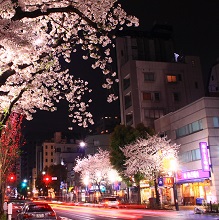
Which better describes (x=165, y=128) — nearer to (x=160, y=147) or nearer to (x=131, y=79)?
(x=160, y=147)

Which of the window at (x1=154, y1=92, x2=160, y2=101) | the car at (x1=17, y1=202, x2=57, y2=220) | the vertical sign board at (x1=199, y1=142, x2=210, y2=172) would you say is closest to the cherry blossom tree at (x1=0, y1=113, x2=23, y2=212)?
the car at (x1=17, y1=202, x2=57, y2=220)

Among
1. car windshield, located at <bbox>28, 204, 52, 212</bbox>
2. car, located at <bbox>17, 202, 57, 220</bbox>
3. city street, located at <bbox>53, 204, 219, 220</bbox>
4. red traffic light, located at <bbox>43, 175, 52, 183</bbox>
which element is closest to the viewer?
car, located at <bbox>17, 202, 57, 220</bbox>

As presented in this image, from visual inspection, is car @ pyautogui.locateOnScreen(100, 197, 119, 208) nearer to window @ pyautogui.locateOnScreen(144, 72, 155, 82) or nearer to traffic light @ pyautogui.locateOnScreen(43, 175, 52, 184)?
window @ pyautogui.locateOnScreen(144, 72, 155, 82)

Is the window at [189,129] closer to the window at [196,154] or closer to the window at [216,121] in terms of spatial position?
the window at [216,121]

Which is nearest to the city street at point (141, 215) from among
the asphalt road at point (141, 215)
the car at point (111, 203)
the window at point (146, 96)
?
the asphalt road at point (141, 215)

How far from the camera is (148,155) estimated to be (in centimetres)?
4122

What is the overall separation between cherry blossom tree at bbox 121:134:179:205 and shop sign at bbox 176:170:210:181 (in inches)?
93.7

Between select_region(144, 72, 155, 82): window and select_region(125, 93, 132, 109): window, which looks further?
select_region(125, 93, 132, 109): window

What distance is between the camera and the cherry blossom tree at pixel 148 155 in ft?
133

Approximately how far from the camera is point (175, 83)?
191ft

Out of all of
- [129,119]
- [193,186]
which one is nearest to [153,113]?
[129,119]

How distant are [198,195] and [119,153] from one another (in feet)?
38.1

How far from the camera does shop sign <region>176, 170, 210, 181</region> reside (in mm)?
35694

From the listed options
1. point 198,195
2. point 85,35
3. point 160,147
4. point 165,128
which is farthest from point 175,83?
point 85,35
